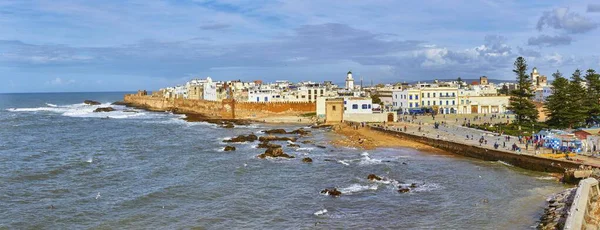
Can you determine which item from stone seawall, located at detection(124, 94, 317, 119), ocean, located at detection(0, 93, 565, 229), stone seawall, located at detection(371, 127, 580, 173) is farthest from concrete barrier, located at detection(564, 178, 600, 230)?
stone seawall, located at detection(124, 94, 317, 119)

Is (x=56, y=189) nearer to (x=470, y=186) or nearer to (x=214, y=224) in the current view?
(x=214, y=224)

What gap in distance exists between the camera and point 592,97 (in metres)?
56.3

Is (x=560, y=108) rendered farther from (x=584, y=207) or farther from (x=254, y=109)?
(x=254, y=109)

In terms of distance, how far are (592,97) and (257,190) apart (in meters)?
44.2

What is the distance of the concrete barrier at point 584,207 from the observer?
1732cm

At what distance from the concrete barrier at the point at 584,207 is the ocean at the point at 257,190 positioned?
→ 216cm

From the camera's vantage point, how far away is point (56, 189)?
29.0 m

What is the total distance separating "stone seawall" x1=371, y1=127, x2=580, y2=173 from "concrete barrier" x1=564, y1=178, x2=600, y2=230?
335 inches

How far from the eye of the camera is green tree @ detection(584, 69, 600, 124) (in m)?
53.6

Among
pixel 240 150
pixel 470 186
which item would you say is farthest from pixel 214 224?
pixel 240 150

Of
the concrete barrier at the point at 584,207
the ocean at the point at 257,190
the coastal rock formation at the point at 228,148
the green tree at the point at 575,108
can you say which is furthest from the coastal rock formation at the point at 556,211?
the green tree at the point at 575,108

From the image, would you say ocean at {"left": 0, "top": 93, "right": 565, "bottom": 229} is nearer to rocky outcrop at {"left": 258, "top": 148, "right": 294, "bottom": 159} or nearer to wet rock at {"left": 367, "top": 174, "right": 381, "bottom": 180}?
wet rock at {"left": 367, "top": 174, "right": 381, "bottom": 180}

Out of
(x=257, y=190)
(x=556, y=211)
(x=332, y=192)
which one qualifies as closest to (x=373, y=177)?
(x=332, y=192)

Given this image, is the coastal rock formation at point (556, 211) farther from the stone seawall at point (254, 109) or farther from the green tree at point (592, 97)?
the stone seawall at point (254, 109)
